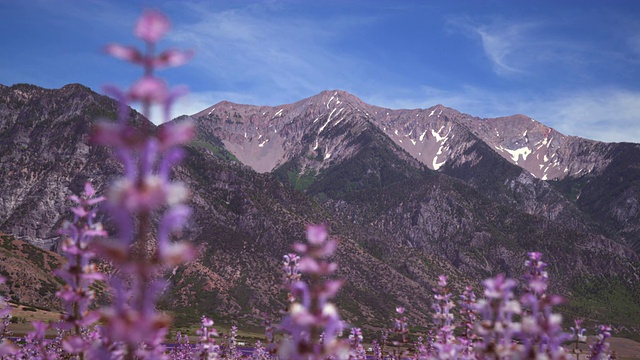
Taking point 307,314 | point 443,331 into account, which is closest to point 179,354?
point 443,331

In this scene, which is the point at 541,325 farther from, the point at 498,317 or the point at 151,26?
the point at 151,26

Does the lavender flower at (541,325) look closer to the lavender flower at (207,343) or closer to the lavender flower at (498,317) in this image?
the lavender flower at (498,317)

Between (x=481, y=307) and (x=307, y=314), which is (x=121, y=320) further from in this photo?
(x=481, y=307)

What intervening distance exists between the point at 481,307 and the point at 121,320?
489cm

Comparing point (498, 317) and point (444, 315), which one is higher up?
point (444, 315)

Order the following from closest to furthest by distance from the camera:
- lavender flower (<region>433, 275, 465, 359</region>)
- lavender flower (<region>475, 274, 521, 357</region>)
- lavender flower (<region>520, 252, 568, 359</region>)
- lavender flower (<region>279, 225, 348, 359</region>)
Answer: lavender flower (<region>279, 225, 348, 359</region>)
lavender flower (<region>520, 252, 568, 359</region>)
lavender flower (<region>475, 274, 521, 357</region>)
lavender flower (<region>433, 275, 465, 359</region>)

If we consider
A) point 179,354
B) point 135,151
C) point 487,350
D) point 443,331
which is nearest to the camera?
point 135,151

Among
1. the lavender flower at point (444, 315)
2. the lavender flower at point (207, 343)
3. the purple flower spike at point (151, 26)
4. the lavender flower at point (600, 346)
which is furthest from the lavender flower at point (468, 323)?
the purple flower spike at point (151, 26)

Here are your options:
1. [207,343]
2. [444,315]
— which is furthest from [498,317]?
[207,343]

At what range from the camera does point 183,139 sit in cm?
401

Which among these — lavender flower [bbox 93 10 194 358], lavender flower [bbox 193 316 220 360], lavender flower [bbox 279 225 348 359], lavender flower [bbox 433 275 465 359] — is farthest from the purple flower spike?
lavender flower [bbox 433 275 465 359]

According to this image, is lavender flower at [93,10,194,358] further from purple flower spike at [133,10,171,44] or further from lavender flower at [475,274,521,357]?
lavender flower at [475,274,521,357]

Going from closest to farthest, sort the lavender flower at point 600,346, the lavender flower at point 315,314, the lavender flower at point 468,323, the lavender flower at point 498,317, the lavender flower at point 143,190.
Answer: the lavender flower at point 143,190, the lavender flower at point 315,314, the lavender flower at point 498,317, the lavender flower at point 600,346, the lavender flower at point 468,323

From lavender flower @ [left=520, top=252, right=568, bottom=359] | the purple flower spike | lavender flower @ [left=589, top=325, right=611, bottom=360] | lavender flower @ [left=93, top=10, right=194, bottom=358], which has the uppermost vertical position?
the purple flower spike
